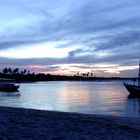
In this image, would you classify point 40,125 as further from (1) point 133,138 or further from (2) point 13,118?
(1) point 133,138

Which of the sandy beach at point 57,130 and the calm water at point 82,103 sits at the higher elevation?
the sandy beach at point 57,130

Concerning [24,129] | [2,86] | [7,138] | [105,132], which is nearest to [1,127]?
[24,129]

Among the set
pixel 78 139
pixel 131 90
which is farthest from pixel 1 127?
pixel 131 90

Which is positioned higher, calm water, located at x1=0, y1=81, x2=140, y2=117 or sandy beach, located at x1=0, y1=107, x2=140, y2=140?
sandy beach, located at x1=0, y1=107, x2=140, y2=140

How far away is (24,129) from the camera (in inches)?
482

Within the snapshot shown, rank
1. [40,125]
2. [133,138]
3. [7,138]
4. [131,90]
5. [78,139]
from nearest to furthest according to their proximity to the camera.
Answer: [7,138]
[78,139]
[133,138]
[40,125]
[131,90]

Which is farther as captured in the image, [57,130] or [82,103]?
[82,103]

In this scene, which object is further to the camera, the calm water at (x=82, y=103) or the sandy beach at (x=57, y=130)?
the calm water at (x=82, y=103)

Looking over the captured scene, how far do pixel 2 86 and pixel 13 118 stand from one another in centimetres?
9114

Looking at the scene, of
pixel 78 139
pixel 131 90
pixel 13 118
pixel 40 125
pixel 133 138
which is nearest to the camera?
pixel 78 139

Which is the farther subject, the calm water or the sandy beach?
Result: the calm water

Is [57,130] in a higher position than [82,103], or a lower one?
higher

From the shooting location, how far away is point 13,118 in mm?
14398

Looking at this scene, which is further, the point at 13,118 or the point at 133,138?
the point at 13,118
